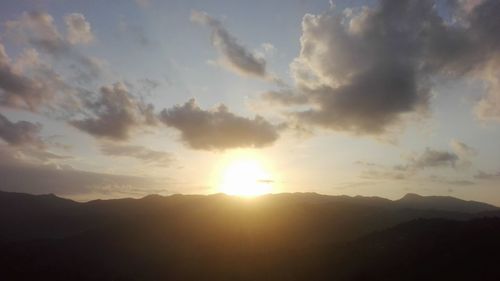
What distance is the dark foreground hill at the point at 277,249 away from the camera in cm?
7925

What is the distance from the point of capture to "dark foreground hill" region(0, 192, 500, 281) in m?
79.2

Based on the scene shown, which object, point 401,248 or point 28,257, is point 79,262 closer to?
point 28,257

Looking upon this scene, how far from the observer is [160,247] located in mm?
171125

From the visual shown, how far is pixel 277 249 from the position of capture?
120750 millimetres

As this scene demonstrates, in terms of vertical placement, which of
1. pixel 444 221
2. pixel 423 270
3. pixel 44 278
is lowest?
pixel 44 278

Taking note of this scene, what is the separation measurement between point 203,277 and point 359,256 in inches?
1628

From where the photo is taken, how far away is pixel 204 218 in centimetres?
19712

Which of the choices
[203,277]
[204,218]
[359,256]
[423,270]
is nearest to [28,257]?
[204,218]

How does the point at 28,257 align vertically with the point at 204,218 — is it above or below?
below

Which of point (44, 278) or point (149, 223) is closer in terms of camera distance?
point (44, 278)

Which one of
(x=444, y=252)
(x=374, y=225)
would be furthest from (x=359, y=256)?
(x=374, y=225)

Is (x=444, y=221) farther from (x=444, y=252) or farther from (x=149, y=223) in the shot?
(x=149, y=223)

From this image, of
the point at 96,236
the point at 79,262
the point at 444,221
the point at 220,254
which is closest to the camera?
the point at 444,221

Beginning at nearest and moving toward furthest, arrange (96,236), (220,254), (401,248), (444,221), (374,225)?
(401,248), (444,221), (220,254), (374,225), (96,236)
